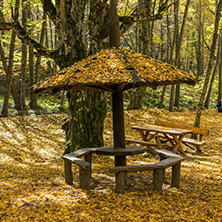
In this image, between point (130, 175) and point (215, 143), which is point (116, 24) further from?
point (215, 143)

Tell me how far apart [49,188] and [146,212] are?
228 centimetres

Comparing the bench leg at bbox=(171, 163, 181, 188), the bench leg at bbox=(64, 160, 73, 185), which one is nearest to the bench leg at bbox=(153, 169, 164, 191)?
the bench leg at bbox=(171, 163, 181, 188)

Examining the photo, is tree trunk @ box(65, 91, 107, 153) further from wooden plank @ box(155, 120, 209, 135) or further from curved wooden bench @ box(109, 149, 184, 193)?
wooden plank @ box(155, 120, 209, 135)

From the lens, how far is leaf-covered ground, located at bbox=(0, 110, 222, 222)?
4.12 meters

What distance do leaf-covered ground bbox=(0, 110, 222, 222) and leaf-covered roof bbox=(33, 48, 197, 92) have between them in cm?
212

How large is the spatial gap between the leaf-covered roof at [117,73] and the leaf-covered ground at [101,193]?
6.97 ft

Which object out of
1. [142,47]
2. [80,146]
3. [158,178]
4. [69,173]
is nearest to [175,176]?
[158,178]

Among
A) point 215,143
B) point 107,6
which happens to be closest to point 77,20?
point 107,6

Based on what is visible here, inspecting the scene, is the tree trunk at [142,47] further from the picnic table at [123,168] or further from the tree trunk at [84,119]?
the picnic table at [123,168]

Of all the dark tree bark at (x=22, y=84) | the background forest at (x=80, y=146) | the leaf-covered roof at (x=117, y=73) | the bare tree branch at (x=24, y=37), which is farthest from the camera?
the dark tree bark at (x=22, y=84)

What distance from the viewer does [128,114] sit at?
15.0 metres

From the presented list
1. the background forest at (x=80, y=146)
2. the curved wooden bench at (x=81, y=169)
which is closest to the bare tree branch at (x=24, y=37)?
the background forest at (x=80, y=146)

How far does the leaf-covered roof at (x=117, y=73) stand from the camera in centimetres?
451

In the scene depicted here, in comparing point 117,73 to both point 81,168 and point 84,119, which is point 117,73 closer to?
point 81,168
